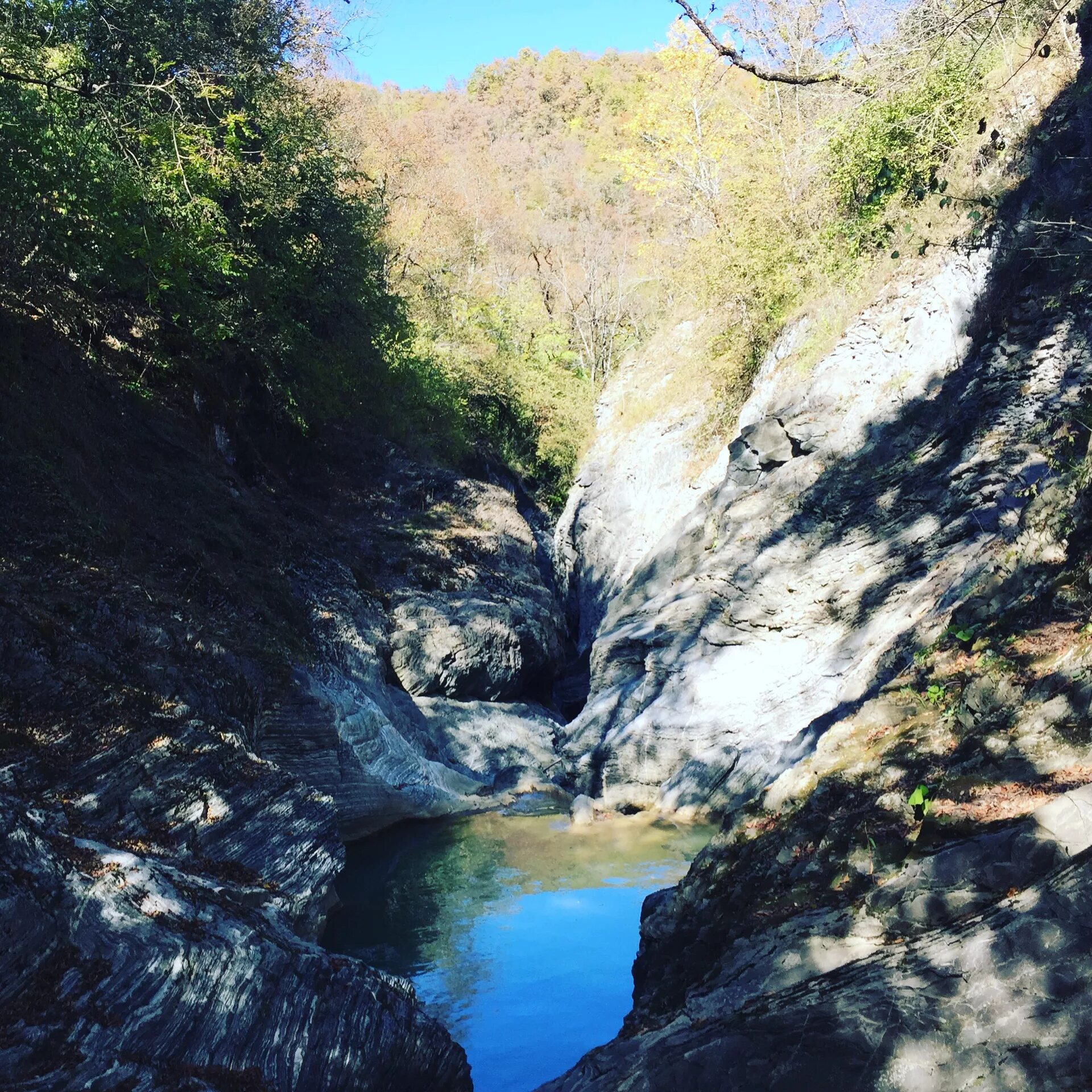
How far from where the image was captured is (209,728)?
8.74m

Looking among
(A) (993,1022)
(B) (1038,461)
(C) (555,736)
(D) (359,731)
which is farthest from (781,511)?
(A) (993,1022)

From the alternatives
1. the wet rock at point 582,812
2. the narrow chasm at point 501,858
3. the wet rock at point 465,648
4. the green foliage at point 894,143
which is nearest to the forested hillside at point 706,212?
the green foliage at point 894,143

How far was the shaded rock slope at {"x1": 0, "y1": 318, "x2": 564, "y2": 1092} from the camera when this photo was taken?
5031 millimetres

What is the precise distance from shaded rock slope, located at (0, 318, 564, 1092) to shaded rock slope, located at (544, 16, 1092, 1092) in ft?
6.18

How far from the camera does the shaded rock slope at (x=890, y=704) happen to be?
393 cm

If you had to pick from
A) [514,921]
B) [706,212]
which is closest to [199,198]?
[514,921]

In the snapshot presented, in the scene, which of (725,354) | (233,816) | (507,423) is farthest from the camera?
(507,423)

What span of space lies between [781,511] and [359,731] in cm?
775

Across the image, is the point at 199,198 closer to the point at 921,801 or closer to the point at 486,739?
the point at 921,801

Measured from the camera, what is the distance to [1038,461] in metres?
11.8

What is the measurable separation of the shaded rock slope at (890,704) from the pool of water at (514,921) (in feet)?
3.97

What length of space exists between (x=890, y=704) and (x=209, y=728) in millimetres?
6217

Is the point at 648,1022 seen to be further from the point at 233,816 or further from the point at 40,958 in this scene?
the point at 233,816

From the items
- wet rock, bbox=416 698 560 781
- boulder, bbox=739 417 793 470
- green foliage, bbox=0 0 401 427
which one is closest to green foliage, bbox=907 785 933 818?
green foliage, bbox=0 0 401 427
